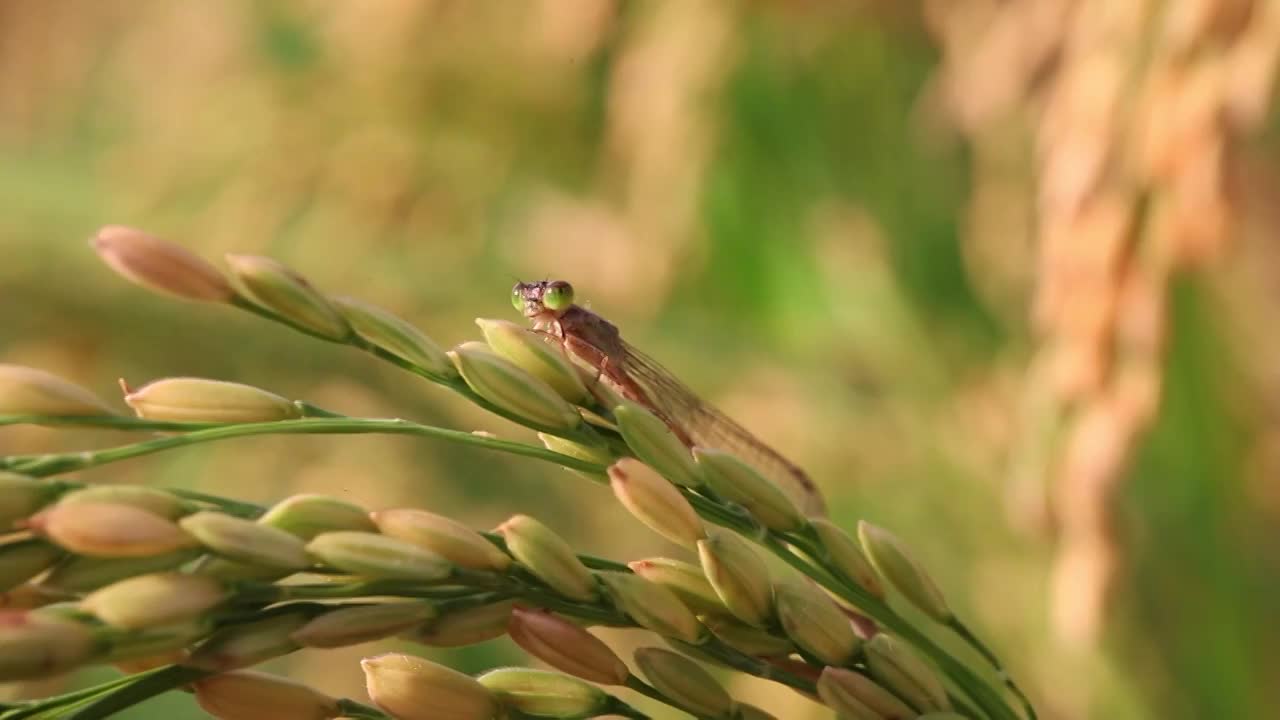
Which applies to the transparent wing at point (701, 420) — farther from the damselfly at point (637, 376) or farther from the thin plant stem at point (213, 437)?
the thin plant stem at point (213, 437)

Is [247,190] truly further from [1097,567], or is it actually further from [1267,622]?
[1267,622]

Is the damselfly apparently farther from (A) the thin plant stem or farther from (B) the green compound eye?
(A) the thin plant stem

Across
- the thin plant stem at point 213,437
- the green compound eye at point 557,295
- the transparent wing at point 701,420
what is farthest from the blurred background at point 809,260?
the thin plant stem at point 213,437

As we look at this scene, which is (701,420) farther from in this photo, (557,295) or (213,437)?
(213,437)

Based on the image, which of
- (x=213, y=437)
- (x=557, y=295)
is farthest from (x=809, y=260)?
(x=213, y=437)

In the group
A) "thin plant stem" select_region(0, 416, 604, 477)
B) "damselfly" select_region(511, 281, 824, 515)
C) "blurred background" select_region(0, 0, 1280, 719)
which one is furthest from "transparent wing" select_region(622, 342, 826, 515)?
"thin plant stem" select_region(0, 416, 604, 477)

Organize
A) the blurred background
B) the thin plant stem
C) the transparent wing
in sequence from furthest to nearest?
the blurred background < the transparent wing < the thin plant stem
